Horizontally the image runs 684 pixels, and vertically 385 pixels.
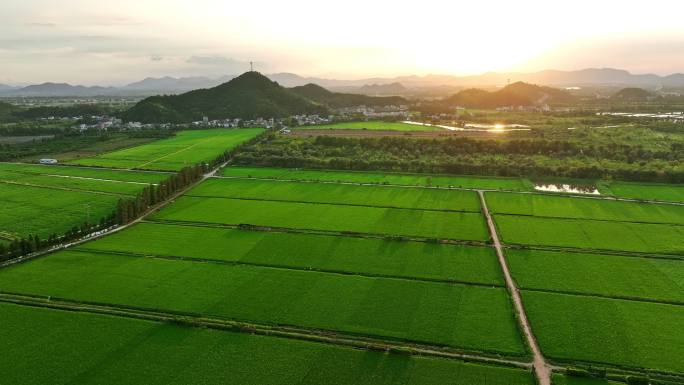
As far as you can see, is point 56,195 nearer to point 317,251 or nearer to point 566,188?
point 317,251

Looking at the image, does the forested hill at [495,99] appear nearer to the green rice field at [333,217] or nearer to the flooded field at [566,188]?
the flooded field at [566,188]

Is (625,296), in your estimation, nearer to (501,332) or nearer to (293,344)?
(501,332)

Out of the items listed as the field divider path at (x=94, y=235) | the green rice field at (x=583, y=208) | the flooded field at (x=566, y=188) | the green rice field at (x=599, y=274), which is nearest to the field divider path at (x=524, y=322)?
the green rice field at (x=599, y=274)

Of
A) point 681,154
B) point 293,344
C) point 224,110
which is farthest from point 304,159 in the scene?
point 224,110

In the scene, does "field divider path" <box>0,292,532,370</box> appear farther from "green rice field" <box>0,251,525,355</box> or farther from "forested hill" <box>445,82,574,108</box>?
"forested hill" <box>445,82,574,108</box>

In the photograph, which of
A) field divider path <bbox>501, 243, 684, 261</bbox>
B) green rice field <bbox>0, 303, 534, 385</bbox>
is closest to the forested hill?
field divider path <bbox>501, 243, 684, 261</bbox>

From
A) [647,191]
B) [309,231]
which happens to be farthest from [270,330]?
[647,191]

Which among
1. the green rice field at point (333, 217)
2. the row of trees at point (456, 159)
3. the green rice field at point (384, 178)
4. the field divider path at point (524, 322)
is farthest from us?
the row of trees at point (456, 159)
